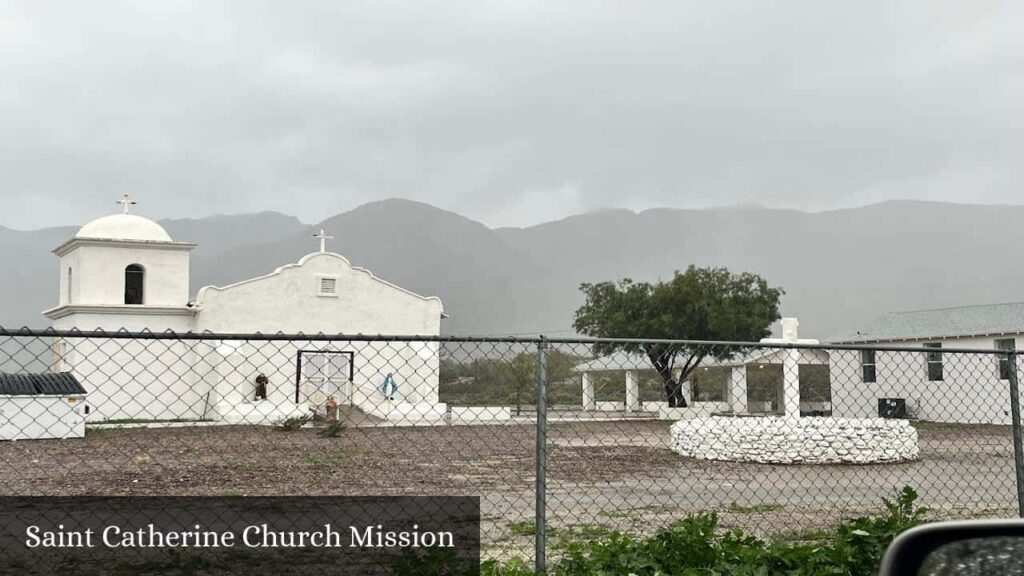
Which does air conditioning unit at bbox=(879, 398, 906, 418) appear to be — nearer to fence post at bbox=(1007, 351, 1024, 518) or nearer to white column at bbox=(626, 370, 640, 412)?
white column at bbox=(626, 370, 640, 412)

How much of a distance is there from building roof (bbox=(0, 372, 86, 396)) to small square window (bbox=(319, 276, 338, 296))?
11.5 m

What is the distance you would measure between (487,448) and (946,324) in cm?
2944

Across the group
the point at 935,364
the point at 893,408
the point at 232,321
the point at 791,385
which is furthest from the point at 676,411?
the point at 232,321

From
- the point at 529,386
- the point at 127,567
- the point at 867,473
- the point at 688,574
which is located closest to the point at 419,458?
the point at 867,473

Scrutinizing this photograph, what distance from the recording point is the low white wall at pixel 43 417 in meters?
21.5

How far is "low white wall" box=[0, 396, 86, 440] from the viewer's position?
21500 millimetres

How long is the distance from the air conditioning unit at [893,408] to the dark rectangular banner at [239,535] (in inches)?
1227

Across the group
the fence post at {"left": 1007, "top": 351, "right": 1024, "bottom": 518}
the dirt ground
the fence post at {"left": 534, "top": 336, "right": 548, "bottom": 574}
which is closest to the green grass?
the dirt ground

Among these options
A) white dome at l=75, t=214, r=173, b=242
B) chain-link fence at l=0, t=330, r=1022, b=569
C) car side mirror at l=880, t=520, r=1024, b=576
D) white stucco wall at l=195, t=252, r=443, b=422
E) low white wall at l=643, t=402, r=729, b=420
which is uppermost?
white dome at l=75, t=214, r=173, b=242

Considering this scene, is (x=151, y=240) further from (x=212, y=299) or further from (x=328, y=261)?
(x=328, y=261)

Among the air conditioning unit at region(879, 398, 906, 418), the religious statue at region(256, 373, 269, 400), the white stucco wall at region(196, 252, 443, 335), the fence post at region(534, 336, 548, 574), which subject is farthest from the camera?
the air conditioning unit at region(879, 398, 906, 418)

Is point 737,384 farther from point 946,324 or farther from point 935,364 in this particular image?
point 946,324

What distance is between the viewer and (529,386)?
45.6 m

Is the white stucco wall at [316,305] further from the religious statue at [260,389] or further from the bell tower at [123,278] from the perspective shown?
the religious statue at [260,389]
